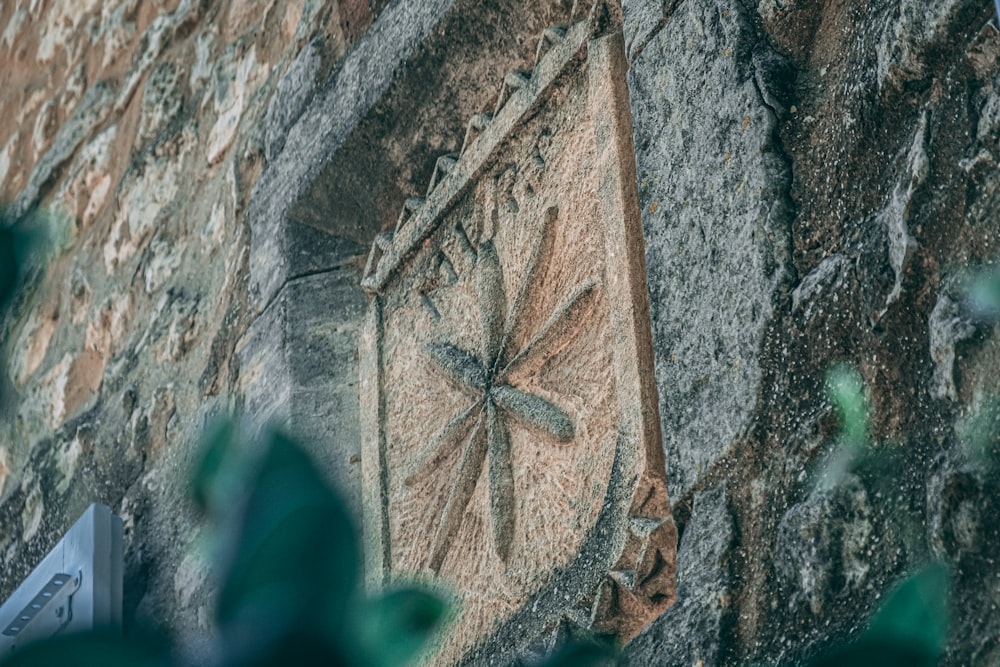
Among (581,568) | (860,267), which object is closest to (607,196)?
(581,568)

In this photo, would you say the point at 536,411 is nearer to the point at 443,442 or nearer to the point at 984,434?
the point at 443,442

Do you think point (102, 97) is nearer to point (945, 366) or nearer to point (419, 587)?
point (419, 587)

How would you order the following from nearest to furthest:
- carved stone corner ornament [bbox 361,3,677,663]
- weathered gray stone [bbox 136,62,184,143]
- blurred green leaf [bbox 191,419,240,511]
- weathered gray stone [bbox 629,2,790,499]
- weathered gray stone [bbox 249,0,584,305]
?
1. weathered gray stone [bbox 629,2,790,499]
2. carved stone corner ornament [bbox 361,3,677,663]
3. weathered gray stone [bbox 249,0,584,305]
4. blurred green leaf [bbox 191,419,240,511]
5. weathered gray stone [bbox 136,62,184,143]

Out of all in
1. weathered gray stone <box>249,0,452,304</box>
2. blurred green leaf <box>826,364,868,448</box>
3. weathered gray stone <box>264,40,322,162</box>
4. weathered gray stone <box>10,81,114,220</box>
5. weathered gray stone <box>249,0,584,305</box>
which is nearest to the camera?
blurred green leaf <box>826,364,868,448</box>

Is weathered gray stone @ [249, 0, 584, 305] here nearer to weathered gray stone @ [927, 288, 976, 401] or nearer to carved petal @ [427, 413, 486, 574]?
carved petal @ [427, 413, 486, 574]

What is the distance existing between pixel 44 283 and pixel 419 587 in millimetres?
2078

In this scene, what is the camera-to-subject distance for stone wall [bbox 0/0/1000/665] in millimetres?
1499

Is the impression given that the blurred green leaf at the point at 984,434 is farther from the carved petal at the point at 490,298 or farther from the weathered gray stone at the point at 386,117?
the weathered gray stone at the point at 386,117

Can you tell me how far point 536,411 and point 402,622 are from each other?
0.46m

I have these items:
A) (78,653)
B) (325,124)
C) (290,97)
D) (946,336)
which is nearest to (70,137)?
(290,97)

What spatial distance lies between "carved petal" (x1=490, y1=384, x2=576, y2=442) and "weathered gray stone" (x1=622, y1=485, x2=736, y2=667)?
1.68 ft

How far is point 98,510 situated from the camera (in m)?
3.09

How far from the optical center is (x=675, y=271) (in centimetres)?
194

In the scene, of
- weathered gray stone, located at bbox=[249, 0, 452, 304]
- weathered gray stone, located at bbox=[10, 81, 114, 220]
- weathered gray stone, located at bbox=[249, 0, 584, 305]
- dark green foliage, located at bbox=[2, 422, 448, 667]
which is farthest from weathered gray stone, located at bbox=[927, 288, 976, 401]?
weathered gray stone, located at bbox=[10, 81, 114, 220]
